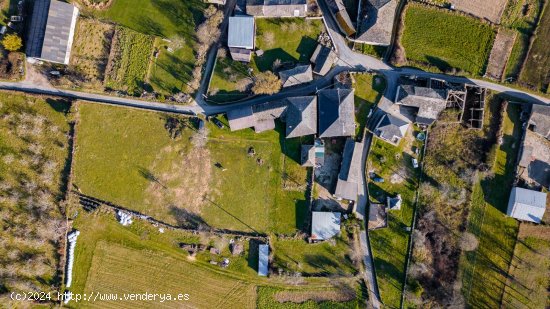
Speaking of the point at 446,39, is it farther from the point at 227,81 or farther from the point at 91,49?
the point at 91,49

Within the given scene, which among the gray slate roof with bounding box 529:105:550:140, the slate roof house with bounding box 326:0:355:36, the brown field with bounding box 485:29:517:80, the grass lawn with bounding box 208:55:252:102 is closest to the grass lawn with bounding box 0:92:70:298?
the grass lawn with bounding box 208:55:252:102

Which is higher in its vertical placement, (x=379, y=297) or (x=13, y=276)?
(x=379, y=297)

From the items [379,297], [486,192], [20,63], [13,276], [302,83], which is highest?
[302,83]

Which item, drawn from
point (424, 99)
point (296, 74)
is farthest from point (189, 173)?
point (424, 99)

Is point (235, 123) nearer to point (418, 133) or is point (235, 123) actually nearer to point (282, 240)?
point (282, 240)

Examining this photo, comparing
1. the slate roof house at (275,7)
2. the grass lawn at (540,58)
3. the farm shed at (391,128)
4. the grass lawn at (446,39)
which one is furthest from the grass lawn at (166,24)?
the grass lawn at (540,58)

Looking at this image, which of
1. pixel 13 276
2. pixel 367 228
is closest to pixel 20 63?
pixel 13 276

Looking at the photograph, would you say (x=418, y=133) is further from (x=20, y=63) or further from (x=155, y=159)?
(x=20, y=63)
